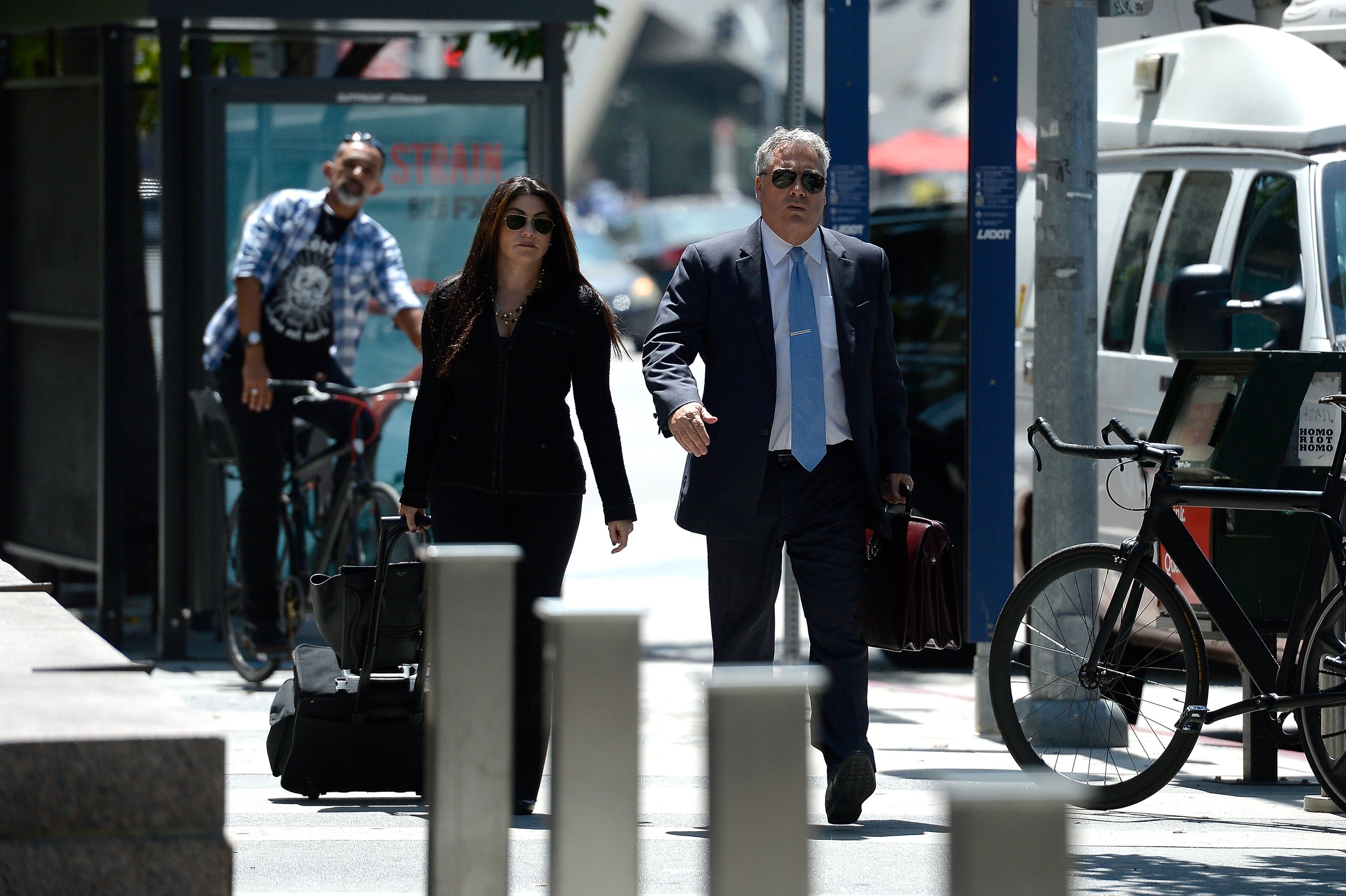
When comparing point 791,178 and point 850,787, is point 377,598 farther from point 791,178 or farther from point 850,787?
point 791,178

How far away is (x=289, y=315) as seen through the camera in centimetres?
818

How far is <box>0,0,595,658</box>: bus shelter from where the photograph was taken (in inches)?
344

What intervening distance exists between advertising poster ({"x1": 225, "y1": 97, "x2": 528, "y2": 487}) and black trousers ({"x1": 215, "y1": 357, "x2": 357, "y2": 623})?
91 centimetres

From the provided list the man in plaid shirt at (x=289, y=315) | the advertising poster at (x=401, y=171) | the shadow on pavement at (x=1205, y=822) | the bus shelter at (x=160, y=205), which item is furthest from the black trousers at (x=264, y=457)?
the shadow on pavement at (x=1205, y=822)

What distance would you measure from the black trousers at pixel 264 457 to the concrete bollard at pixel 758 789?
221 inches

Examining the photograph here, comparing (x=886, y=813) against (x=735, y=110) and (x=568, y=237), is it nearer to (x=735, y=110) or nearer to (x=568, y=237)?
(x=568, y=237)

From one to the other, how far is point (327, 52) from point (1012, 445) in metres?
4.70

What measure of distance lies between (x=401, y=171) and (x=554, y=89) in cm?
78

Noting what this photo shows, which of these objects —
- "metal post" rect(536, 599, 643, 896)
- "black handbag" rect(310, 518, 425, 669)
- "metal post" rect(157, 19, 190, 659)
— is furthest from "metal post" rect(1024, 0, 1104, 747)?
"metal post" rect(536, 599, 643, 896)

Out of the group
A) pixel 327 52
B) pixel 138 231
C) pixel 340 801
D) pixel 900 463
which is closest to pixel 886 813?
pixel 900 463

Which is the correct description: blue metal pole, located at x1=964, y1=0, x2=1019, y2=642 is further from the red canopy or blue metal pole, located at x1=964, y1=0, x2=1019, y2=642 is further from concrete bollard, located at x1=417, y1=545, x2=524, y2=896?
the red canopy

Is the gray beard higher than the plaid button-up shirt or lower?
higher

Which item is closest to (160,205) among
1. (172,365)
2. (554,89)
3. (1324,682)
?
(172,365)

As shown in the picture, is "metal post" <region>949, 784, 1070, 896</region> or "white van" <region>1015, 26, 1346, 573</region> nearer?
"metal post" <region>949, 784, 1070, 896</region>
